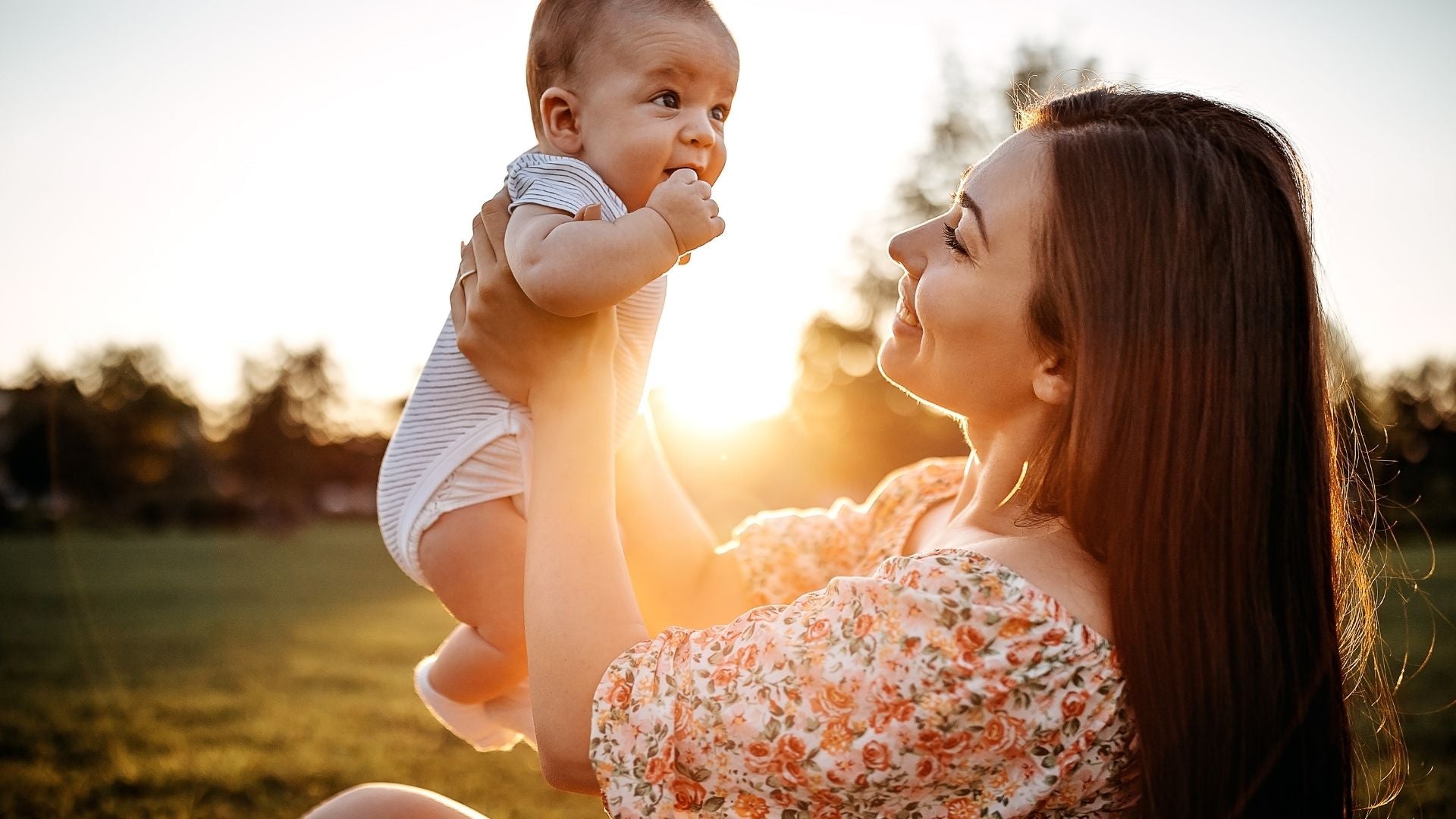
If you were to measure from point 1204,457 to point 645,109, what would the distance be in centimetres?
115

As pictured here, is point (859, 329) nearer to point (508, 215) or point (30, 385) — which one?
point (508, 215)

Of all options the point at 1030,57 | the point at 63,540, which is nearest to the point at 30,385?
the point at 63,540

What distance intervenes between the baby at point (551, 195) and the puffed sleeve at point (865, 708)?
577 millimetres

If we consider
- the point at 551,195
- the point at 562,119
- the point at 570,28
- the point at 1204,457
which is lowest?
the point at 1204,457

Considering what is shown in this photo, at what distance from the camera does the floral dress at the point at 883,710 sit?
59.7 inches

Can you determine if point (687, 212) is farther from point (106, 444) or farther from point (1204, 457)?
point (106, 444)

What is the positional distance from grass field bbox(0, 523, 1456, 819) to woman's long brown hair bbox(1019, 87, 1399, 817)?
0.48 m

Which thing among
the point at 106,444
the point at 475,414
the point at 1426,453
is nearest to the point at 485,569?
the point at 475,414

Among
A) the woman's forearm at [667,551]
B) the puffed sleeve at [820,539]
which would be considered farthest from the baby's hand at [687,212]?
the puffed sleeve at [820,539]

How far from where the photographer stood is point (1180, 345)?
164 centimetres

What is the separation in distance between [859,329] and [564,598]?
19.2 meters

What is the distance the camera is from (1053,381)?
5.89ft

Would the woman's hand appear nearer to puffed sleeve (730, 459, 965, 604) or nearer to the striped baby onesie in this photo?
the striped baby onesie

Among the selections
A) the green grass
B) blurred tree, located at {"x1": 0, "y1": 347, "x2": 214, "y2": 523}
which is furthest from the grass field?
blurred tree, located at {"x1": 0, "y1": 347, "x2": 214, "y2": 523}
